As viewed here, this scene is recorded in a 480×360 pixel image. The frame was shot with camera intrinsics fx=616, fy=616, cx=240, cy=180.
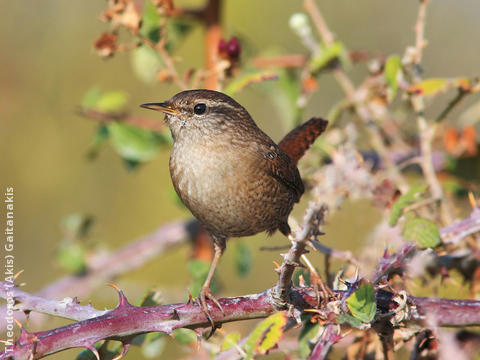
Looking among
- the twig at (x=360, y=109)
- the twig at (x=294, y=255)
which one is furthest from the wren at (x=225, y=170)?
the twig at (x=294, y=255)

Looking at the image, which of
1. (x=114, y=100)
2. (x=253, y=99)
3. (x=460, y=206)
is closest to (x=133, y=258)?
(x=114, y=100)

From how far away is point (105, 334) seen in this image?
1666mm

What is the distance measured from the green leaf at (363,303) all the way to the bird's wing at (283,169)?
1.12m

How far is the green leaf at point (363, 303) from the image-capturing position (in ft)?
5.39

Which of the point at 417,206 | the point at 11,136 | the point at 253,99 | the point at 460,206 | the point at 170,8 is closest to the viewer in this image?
the point at 417,206

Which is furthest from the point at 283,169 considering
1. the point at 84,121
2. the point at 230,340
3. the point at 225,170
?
the point at 84,121

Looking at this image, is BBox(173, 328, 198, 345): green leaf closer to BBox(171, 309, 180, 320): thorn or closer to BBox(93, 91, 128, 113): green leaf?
BBox(171, 309, 180, 320): thorn

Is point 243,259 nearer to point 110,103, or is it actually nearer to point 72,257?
point 72,257

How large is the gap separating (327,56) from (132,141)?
3.56 feet

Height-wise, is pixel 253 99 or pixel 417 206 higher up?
pixel 253 99

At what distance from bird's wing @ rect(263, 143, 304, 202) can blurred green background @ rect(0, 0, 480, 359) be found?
5.55ft

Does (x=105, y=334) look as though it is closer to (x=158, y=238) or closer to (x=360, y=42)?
(x=158, y=238)

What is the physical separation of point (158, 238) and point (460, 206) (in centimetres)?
170

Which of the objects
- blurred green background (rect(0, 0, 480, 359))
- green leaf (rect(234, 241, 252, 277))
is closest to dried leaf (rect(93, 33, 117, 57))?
green leaf (rect(234, 241, 252, 277))
